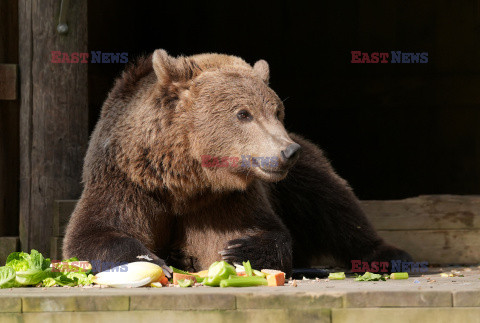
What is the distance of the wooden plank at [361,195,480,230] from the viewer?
6.94m

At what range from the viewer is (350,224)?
21.8 ft

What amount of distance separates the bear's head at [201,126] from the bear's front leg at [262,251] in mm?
348

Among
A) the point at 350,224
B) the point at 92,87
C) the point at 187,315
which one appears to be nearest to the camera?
the point at 187,315

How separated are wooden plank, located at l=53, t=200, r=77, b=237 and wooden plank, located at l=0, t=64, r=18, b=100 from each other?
96 cm

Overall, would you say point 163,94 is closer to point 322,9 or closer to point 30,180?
point 30,180

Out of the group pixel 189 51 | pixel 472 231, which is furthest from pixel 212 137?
pixel 189 51

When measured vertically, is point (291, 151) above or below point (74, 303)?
above

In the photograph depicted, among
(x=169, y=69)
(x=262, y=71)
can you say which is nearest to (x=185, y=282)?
(x=169, y=69)

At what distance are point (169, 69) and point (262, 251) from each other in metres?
1.28

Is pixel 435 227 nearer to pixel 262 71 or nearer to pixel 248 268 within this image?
pixel 262 71

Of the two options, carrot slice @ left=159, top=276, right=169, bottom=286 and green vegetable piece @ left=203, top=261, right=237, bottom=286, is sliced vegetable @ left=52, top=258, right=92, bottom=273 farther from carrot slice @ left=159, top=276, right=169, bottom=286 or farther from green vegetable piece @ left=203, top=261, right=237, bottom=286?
green vegetable piece @ left=203, top=261, right=237, bottom=286

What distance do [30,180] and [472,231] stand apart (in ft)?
11.4

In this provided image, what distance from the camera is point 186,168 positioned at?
5.42m

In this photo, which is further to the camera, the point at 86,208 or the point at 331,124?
the point at 331,124
